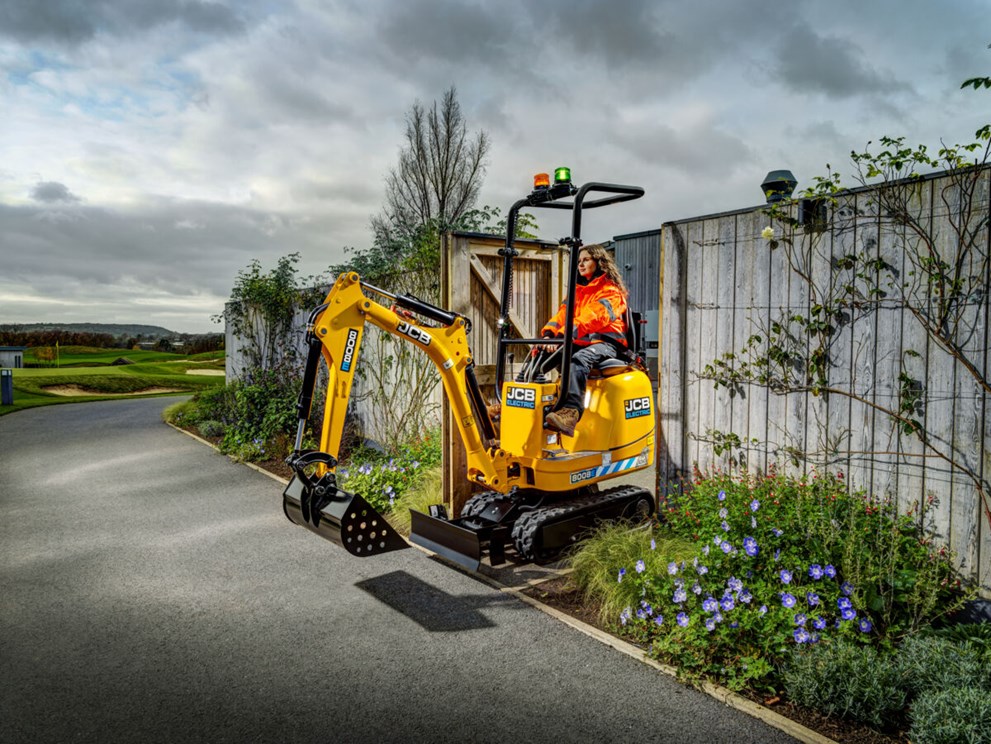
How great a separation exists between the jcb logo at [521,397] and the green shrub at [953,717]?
2.87 meters

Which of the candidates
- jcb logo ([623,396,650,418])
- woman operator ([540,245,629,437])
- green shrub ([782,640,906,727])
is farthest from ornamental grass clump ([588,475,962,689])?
woman operator ([540,245,629,437])

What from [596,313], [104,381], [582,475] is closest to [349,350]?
[596,313]

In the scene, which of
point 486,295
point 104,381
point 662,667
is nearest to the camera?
point 662,667

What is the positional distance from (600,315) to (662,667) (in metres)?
2.57

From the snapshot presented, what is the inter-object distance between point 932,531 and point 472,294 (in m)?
4.06

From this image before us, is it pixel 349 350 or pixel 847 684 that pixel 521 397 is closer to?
pixel 349 350

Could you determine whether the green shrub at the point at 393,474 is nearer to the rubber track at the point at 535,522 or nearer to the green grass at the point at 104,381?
the rubber track at the point at 535,522

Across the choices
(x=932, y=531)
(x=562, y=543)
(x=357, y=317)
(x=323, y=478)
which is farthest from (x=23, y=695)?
(x=932, y=531)

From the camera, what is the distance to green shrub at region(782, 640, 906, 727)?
10.3 ft

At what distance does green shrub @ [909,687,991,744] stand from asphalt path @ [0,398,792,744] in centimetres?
61

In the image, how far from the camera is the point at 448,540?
16.3ft

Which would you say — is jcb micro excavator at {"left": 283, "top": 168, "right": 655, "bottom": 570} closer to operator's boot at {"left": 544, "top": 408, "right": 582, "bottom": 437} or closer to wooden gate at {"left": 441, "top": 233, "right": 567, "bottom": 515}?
operator's boot at {"left": 544, "top": 408, "right": 582, "bottom": 437}

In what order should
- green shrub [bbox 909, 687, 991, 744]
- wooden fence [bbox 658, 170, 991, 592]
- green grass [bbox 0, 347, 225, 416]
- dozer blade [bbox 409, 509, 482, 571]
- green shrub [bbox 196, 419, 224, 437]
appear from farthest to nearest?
Answer: green grass [bbox 0, 347, 225, 416] → green shrub [bbox 196, 419, 224, 437] → dozer blade [bbox 409, 509, 482, 571] → wooden fence [bbox 658, 170, 991, 592] → green shrub [bbox 909, 687, 991, 744]

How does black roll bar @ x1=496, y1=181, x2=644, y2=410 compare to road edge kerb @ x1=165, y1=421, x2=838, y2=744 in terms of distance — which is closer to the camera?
road edge kerb @ x1=165, y1=421, x2=838, y2=744
